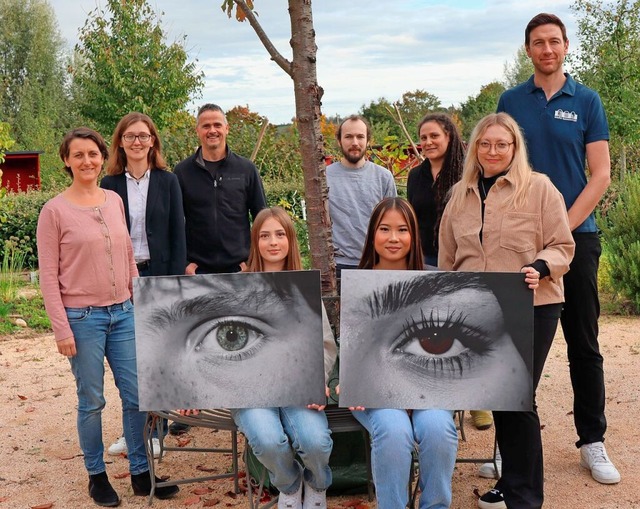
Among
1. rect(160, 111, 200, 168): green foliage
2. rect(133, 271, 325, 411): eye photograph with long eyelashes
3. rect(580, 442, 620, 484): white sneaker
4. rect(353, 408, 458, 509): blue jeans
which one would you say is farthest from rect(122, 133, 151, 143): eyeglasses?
rect(160, 111, 200, 168): green foliage

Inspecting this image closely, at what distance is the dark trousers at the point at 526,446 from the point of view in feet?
11.4

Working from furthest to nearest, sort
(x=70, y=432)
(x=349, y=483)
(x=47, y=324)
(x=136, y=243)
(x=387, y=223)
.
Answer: (x=47, y=324)
(x=70, y=432)
(x=136, y=243)
(x=349, y=483)
(x=387, y=223)

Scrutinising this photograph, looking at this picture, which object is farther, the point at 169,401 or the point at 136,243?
the point at 136,243

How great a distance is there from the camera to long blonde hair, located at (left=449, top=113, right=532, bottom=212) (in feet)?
11.3

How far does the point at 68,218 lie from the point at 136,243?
70 cm

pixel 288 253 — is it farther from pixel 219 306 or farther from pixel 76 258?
pixel 76 258

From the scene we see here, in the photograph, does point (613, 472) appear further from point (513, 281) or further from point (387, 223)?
point (387, 223)

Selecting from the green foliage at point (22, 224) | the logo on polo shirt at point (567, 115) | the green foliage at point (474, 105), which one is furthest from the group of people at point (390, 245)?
the green foliage at point (474, 105)

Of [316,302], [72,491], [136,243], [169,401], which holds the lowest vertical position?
[72,491]

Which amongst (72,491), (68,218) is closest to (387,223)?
(68,218)

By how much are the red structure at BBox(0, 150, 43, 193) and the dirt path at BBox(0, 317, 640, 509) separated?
16.5 metres

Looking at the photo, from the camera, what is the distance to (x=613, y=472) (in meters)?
4.09

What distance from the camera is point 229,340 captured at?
3.55 metres

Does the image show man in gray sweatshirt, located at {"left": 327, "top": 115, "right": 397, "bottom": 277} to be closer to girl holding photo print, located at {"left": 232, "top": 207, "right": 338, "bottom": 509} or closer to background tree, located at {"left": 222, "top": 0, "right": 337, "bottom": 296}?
background tree, located at {"left": 222, "top": 0, "right": 337, "bottom": 296}
